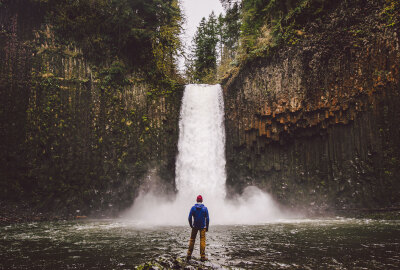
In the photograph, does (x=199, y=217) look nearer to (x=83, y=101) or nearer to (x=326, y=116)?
(x=326, y=116)

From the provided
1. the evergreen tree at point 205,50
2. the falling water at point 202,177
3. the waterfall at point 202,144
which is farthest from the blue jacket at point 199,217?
the evergreen tree at point 205,50

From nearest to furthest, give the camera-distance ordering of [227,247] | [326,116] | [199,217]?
[199,217], [227,247], [326,116]

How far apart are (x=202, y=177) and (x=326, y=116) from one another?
344 inches

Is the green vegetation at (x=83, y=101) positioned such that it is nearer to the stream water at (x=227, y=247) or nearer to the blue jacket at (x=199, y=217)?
the stream water at (x=227, y=247)

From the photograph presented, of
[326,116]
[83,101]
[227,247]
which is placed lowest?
[227,247]

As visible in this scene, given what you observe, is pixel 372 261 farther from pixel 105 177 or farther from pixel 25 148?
pixel 25 148

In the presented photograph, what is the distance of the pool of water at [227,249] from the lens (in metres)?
6.12

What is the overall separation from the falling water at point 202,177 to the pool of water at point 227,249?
7.13 meters

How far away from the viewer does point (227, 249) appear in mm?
7586

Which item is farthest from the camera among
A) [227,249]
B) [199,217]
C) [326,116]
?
[326,116]

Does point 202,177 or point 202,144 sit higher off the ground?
point 202,144

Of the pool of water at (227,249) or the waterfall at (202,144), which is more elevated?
the waterfall at (202,144)

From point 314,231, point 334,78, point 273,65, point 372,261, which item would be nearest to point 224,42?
point 273,65

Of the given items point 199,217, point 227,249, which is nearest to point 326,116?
point 227,249
